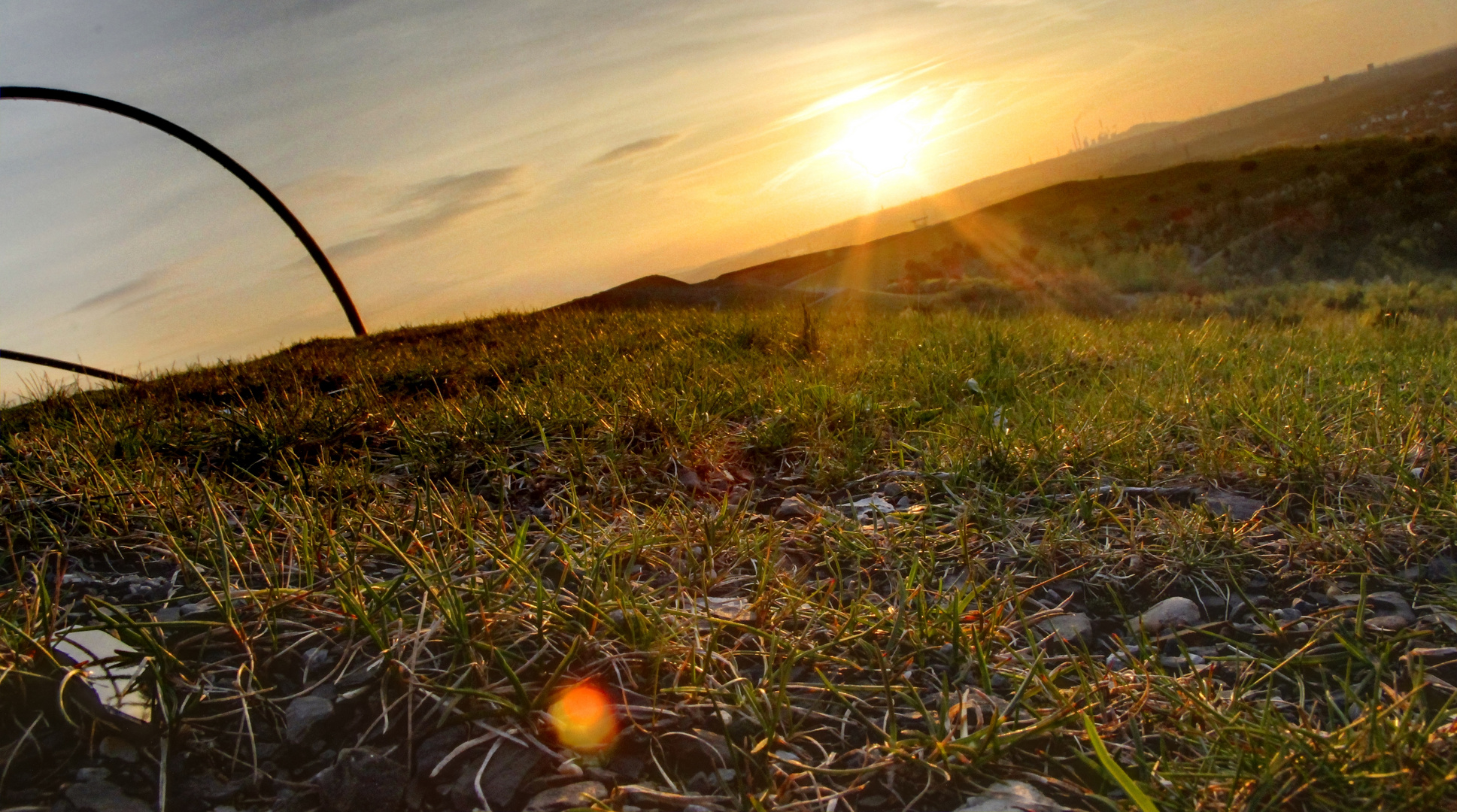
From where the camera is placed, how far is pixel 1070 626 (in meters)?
2.40

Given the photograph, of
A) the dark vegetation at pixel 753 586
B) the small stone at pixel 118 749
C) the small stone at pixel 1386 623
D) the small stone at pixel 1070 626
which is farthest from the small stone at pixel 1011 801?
the small stone at pixel 118 749

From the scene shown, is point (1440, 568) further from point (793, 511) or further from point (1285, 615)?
point (793, 511)

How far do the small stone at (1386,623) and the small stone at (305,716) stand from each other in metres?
2.80

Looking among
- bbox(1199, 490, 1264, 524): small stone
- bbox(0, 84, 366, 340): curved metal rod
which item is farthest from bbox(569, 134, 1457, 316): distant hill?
bbox(1199, 490, 1264, 524): small stone

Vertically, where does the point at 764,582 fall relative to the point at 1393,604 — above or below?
above

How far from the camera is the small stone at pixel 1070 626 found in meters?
2.37

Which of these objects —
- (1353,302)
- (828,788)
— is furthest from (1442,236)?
(828,788)

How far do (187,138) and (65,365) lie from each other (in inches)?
91.9

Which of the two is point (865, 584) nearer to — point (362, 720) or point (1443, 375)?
point (362, 720)

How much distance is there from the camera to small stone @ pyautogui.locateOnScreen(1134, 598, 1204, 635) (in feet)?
7.98

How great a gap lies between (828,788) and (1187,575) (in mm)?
1628

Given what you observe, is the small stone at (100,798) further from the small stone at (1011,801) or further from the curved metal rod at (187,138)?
the curved metal rod at (187,138)

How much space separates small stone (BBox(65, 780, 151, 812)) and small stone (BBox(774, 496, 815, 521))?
207 cm

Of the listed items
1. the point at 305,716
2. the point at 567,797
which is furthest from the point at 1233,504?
the point at 305,716
